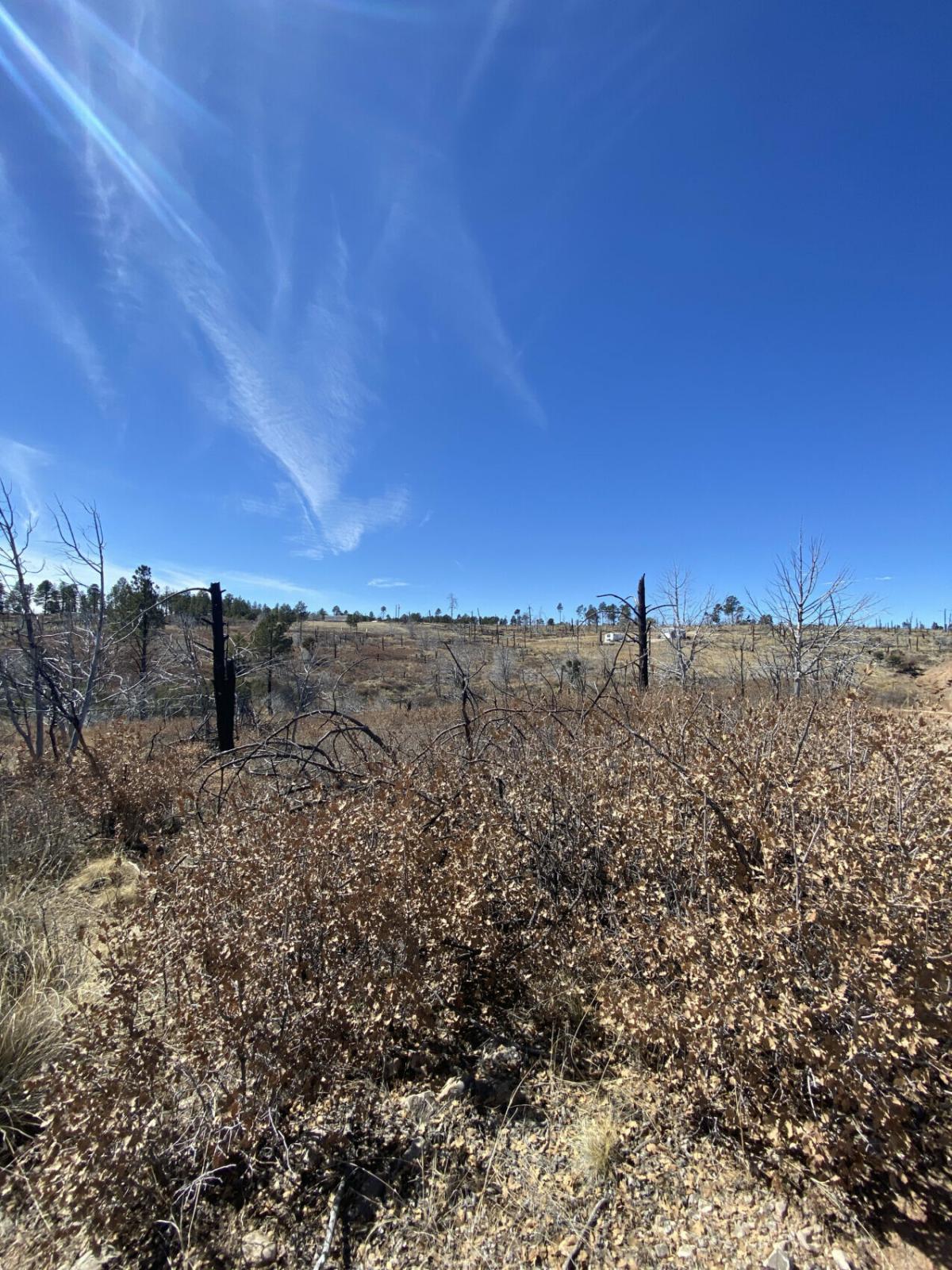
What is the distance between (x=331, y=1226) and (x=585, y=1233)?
88 centimetres

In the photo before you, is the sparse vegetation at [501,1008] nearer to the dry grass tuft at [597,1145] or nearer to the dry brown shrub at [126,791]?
the dry grass tuft at [597,1145]

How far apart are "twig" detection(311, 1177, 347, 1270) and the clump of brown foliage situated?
0.11 meters

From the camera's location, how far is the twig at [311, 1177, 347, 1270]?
5.70ft

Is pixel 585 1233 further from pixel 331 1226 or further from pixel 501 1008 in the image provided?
pixel 501 1008

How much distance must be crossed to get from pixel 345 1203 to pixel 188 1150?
→ 2.03 ft

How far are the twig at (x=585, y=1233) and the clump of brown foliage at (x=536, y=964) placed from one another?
1.68ft

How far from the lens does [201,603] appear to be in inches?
974

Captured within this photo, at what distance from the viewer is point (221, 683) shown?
7129 mm

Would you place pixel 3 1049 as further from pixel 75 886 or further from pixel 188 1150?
pixel 75 886

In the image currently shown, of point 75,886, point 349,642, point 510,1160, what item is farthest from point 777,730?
point 349,642

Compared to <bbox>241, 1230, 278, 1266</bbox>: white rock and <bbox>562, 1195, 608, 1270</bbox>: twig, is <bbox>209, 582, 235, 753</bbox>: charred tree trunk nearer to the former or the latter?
<bbox>241, 1230, 278, 1266</bbox>: white rock

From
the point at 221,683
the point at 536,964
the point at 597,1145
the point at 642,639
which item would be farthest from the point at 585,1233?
the point at 642,639

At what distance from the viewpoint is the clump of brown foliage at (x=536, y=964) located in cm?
175

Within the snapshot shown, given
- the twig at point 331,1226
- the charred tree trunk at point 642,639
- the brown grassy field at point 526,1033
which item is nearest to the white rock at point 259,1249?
the brown grassy field at point 526,1033
